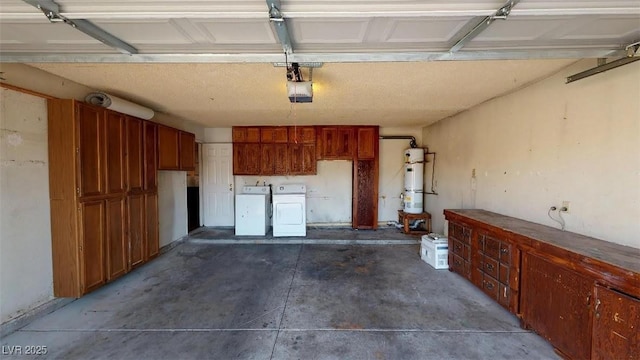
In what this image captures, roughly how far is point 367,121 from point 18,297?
193 inches

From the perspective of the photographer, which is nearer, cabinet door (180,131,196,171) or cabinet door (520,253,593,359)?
cabinet door (520,253,593,359)

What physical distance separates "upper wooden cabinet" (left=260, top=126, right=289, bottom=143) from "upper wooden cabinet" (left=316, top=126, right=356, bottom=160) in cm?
72

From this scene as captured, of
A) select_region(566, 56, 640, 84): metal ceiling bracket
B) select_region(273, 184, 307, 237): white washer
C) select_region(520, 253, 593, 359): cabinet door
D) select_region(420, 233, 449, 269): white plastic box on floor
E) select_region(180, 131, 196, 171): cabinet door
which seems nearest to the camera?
select_region(520, 253, 593, 359): cabinet door

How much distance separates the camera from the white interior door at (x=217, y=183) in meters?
5.61

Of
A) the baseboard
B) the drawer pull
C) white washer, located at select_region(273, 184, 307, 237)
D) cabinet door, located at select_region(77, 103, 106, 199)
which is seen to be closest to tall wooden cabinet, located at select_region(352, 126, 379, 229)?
white washer, located at select_region(273, 184, 307, 237)

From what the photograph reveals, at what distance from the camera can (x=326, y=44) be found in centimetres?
175

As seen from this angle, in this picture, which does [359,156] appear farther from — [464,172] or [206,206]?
[206,206]

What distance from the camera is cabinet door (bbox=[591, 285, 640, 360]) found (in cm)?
136

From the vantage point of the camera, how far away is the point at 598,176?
1980 mm

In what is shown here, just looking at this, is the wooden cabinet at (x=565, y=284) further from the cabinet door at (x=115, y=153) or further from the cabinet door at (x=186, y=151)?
the cabinet door at (x=186, y=151)

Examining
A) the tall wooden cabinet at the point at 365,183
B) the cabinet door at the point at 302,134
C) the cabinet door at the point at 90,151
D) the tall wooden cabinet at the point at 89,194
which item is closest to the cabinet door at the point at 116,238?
the tall wooden cabinet at the point at 89,194

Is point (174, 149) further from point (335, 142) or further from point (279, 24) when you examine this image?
point (279, 24)

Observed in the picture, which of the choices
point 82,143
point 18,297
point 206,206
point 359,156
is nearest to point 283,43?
point 82,143

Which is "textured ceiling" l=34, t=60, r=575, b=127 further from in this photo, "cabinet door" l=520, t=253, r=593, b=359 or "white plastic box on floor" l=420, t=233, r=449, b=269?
"white plastic box on floor" l=420, t=233, r=449, b=269
